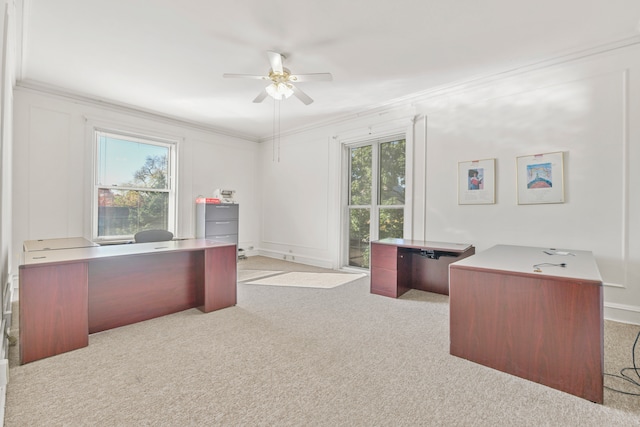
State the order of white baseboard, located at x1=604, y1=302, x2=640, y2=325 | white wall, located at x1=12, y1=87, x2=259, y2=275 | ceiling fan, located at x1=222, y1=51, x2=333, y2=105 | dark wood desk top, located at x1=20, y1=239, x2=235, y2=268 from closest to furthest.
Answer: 1. dark wood desk top, located at x1=20, y1=239, x2=235, y2=268
2. white baseboard, located at x1=604, y1=302, x2=640, y2=325
3. ceiling fan, located at x1=222, y1=51, x2=333, y2=105
4. white wall, located at x1=12, y1=87, x2=259, y2=275

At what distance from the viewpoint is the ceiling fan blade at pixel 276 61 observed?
290 centimetres

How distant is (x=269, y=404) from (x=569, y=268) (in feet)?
7.26

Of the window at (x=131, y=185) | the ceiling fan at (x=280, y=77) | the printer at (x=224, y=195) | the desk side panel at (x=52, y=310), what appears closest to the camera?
the desk side panel at (x=52, y=310)

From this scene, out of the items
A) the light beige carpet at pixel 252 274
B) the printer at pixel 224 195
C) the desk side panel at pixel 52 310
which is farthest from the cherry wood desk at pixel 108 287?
the printer at pixel 224 195

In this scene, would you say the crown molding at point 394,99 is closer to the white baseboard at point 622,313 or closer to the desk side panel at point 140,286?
the white baseboard at point 622,313

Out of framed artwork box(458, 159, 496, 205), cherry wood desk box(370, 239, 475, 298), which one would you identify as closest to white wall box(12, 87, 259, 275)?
cherry wood desk box(370, 239, 475, 298)

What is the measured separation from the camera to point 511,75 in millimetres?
3498

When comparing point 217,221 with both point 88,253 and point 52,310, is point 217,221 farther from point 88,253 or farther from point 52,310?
point 52,310

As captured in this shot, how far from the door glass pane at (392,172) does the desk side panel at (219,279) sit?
2.72 m

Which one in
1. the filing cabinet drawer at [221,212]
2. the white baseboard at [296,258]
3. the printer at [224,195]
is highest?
the printer at [224,195]

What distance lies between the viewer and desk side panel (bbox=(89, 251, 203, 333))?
261 centimetres

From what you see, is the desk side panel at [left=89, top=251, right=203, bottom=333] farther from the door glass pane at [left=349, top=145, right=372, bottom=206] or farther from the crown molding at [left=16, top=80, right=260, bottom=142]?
the crown molding at [left=16, top=80, right=260, bottom=142]

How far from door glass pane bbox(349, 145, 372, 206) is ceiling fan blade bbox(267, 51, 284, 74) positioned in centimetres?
243

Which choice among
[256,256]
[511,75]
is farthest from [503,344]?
[256,256]
